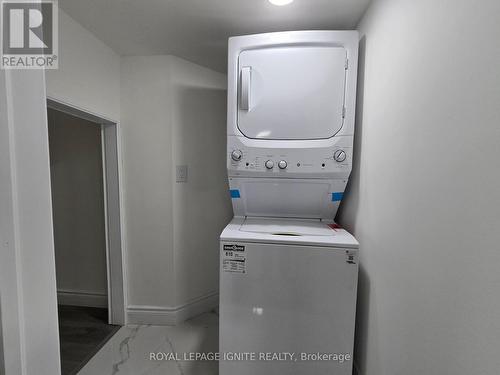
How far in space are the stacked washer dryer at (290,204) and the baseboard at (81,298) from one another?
162cm

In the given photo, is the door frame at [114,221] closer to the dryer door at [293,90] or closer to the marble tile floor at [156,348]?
the marble tile floor at [156,348]

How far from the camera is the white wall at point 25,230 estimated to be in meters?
0.38

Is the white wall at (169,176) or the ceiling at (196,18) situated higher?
the ceiling at (196,18)

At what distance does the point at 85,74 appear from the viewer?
142 centimetres

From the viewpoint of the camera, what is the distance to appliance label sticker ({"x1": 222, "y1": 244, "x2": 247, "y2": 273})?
3.74 ft

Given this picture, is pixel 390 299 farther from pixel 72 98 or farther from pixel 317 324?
pixel 72 98

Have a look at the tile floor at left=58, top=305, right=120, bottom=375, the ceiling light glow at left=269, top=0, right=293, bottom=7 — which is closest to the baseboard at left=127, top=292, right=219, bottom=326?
the tile floor at left=58, top=305, right=120, bottom=375

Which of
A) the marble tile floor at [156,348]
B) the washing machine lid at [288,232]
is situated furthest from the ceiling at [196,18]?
the marble tile floor at [156,348]

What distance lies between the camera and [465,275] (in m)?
0.58

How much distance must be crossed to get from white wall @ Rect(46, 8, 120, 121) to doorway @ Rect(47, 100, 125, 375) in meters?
0.44

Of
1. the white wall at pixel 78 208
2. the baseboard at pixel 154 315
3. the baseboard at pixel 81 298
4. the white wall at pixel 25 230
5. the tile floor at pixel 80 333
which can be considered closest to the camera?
the white wall at pixel 25 230

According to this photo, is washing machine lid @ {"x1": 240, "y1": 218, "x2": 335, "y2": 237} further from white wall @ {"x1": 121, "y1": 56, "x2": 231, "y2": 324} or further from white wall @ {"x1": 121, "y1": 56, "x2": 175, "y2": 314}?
white wall @ {"x1": 121, "y1": 56, "x2": 175, "y2": 314}

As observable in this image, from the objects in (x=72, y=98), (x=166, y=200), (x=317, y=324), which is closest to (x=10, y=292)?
(x=317, y=324)

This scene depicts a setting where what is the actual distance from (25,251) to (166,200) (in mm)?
1458
